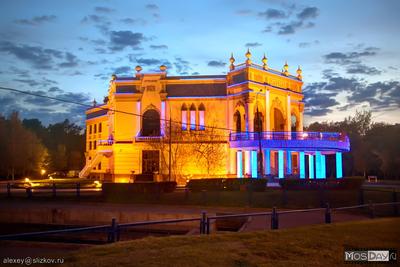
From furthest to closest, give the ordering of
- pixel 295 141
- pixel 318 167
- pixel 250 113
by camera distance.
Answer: pixel 250 113, pixel 318 167, pixel 295 141

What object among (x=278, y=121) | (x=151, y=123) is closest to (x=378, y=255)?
(x=151, y=123)

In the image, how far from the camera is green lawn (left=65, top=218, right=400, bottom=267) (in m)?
9.34

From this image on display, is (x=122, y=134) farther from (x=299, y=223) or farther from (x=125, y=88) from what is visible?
(x=299, y=223)

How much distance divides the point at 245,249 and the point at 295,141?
33777mm

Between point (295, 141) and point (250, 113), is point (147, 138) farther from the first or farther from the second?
point (295, 141)

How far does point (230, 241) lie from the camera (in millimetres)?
11664

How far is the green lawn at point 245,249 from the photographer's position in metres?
9.34

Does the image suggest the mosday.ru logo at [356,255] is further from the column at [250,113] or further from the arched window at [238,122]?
the arched window at [238,122]

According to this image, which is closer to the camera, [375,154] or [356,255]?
[356,255]

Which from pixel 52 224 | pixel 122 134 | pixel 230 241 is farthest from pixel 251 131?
pixel 230 241

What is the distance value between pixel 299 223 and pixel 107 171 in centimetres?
3845

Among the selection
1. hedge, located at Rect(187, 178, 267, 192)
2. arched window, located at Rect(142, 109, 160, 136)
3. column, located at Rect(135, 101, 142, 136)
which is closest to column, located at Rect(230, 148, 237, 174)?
arched window, located at Rect(142, 109, 160, 136)

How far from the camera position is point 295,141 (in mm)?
43312

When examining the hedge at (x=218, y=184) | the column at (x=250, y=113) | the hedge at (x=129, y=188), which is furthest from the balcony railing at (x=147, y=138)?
the hedge at (x=129, y=188)
